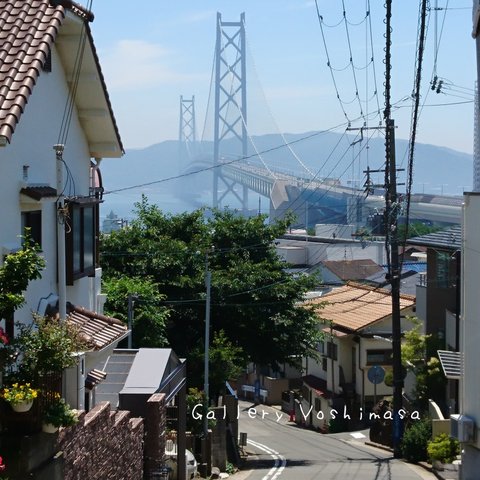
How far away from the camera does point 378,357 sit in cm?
3148

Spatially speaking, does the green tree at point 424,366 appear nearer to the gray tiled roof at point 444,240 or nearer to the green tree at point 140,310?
the gray tiled roof at point 444,240

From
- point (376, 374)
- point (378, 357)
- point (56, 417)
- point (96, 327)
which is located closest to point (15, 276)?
point (56, 417)

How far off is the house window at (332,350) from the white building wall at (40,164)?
22.0 m

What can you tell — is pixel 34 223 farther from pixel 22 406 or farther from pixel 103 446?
pixel 22 406

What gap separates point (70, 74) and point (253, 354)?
1507 centimetres

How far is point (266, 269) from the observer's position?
26.6 m

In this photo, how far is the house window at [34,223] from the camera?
9625 millimetres

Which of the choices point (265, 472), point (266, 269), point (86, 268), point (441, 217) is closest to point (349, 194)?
point (441, 217)

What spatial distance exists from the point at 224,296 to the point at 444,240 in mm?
5935

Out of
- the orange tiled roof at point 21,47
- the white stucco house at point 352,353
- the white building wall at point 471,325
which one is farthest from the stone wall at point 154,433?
the white stucco house at point 352,353

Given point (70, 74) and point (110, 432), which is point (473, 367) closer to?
point (110, 432)

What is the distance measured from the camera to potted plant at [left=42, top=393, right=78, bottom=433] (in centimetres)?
791

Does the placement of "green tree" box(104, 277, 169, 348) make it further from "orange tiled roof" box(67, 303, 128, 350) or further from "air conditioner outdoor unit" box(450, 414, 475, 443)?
"orange tiled roof" box(67, 303, 128, 350)

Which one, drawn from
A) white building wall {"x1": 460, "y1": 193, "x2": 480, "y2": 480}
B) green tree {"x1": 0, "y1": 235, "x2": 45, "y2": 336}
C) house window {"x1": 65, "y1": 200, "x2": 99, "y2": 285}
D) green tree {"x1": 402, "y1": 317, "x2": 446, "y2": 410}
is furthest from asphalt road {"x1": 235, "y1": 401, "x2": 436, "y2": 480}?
green tree {"x1": 0, "y1": 235, "x2": 45, "y2": 336}
